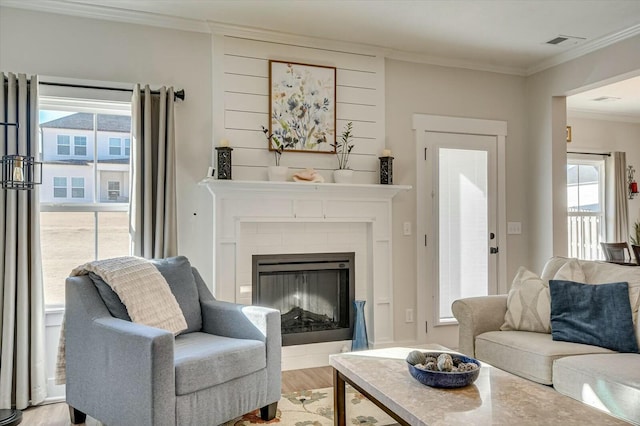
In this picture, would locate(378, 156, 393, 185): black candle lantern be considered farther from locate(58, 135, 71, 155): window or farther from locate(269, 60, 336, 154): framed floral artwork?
locate(58, 135, 71, 155): window

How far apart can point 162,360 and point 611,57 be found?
13.0 ft

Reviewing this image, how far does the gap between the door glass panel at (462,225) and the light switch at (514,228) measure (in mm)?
259

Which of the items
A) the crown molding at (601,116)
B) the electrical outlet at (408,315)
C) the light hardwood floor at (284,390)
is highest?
the crown molding at (601,116)

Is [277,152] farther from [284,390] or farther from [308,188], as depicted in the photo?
[284,390]

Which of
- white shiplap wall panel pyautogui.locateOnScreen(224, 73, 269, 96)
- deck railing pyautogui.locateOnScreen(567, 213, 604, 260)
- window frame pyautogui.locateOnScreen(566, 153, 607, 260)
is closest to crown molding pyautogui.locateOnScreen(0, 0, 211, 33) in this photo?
white shiplap wall panel pyautogui.locateOnScreen(224, 73, 269, 96)

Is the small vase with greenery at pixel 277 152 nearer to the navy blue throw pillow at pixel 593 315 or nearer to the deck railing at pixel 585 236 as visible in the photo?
the navy blue throw pillow at pixel 593 315

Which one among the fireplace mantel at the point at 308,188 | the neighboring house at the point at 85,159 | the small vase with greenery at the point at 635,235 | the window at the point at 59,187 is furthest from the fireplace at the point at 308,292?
the small vase with greenery at the point at 635,235

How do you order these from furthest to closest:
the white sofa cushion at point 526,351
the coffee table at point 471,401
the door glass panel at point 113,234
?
the door glass panel at point 113,234 < the white sofa cushion at point 526,351 < the coffee table at point 471,401

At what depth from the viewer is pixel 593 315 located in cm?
269

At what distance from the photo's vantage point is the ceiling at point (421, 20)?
3270 millimetres

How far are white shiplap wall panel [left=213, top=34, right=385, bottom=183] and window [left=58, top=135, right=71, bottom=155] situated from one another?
0.99 m

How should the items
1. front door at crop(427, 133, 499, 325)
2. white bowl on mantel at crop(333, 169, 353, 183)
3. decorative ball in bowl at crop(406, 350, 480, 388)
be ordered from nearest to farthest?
decorative ball in bowl at crop(406, 350, 480, 388)
white bowl on mantel at crop(333, 169, 353, 183)
front door at crop(427, 133, 499, 325)

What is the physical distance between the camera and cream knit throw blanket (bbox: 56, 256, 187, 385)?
2562mm

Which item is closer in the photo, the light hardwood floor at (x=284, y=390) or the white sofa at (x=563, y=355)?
the white sofa at (x=563, y=355)
